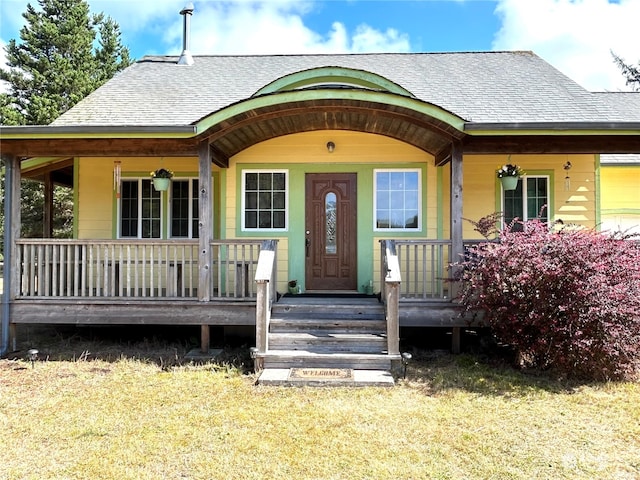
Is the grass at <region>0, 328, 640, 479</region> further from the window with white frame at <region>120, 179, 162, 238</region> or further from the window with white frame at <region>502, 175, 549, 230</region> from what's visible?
the window with white frame at <region>502, 175, 549, 230</region>

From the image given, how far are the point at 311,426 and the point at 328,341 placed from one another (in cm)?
181

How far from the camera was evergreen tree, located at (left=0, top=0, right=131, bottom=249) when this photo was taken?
21.0 meters

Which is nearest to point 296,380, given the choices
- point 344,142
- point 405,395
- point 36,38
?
point 405,395

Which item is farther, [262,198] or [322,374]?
[262,198]

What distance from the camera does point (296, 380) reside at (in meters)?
4.86

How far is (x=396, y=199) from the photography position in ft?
24.7

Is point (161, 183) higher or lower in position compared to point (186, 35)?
lower

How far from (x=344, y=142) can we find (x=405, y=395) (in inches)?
175

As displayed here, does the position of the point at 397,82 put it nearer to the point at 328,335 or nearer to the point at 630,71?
the point at 328,335

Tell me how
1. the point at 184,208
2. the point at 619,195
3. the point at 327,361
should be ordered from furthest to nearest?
the point at 619,195, the point at 184,208, the point at 327,361

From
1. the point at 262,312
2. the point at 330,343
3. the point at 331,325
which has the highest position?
the point at 262,312

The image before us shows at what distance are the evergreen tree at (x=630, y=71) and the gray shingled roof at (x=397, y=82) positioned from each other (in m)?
22.6

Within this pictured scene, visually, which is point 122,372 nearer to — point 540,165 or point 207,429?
point 207,429

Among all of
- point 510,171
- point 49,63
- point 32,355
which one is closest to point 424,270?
point 510,171
